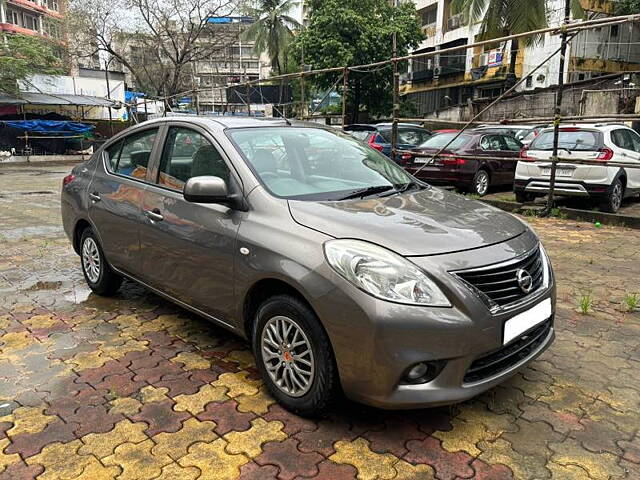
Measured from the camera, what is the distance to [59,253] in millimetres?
6480

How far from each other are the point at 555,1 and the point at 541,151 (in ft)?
76.1

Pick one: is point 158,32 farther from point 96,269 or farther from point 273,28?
point 96,269

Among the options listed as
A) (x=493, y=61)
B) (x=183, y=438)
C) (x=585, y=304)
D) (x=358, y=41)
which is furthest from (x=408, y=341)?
(x=358, y=41)

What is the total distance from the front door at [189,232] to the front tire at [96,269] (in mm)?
845

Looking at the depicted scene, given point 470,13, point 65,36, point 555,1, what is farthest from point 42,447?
point 65,36

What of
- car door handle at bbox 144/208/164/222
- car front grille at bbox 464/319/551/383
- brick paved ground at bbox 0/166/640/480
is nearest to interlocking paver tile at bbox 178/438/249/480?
brick paved ground at bbox 0/166/640/480

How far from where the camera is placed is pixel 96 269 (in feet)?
15.5

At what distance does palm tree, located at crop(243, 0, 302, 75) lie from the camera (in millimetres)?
38812

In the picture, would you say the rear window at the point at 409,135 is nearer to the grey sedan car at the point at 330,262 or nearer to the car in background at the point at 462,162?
the car in background at the point at 462,162

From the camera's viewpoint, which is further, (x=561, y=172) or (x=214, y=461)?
(x=561, y=172)

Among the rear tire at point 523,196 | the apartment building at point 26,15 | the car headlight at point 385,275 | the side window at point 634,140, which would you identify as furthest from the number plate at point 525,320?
the apartment building at point 26,15

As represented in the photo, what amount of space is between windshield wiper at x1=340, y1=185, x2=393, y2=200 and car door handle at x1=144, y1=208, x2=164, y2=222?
1.35 m

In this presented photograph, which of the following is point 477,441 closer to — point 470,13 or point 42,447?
point 42,447

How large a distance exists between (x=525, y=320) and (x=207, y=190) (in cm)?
186
